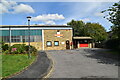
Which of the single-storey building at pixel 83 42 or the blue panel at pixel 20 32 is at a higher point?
the blue panel at pixel 20 32

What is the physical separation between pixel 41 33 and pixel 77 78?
2655 cm

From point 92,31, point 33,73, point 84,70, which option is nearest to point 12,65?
point 33,73

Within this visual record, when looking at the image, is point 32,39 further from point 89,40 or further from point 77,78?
point 77,78

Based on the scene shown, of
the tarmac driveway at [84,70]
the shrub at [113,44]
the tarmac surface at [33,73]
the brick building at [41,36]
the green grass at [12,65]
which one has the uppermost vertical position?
the brick building at [41,36]

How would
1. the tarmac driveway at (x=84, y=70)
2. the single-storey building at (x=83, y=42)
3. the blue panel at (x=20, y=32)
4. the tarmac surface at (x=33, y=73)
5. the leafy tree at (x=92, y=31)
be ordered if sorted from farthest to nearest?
the leafy tree at (x=92, y=31) → the single-storey building at (x=83, y=42) → the blue panel at (x=20, y=32) → the tarmac driveway at (x=84, y=70) → the tarmac surface at (x=33, y=73)

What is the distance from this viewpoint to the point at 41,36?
35.2 metres

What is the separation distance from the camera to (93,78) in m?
9.53

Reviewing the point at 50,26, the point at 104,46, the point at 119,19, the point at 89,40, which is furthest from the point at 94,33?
the point at 119,19

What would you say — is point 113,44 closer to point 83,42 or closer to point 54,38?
point 83,42

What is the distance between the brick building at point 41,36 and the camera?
34406 millimetres

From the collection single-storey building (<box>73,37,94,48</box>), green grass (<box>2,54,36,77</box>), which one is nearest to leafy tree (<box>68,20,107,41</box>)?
single-storey building (<box>73,37,94,48</box>)

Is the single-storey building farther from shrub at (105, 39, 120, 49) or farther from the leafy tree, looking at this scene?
shrub at (105, 39, 120, 49)

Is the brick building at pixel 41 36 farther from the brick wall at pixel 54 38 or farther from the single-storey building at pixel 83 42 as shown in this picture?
the single-storey building at pixel 83 42

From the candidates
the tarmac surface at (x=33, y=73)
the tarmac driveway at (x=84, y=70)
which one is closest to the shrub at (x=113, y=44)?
the tarmac driveway at (x=84, y=70)
